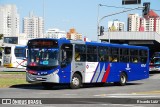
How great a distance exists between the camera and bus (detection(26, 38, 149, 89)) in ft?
70.3

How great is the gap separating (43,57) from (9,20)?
453 feet

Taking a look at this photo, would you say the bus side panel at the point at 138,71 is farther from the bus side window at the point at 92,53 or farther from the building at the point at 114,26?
the building at the point at 114,26

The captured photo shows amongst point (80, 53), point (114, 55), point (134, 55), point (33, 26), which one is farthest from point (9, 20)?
point (80, 53)

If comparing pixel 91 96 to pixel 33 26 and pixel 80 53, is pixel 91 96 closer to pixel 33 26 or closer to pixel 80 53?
pixel 80 53

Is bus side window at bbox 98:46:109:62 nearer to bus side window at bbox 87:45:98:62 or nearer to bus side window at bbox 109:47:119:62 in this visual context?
bus side window at bbox 87:45:98:62

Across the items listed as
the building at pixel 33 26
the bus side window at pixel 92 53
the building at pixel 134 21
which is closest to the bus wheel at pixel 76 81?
the bus side window at pixel 92 53

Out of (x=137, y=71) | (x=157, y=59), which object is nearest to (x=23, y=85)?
(x=137, y=71)

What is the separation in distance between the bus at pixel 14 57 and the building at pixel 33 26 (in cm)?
8140

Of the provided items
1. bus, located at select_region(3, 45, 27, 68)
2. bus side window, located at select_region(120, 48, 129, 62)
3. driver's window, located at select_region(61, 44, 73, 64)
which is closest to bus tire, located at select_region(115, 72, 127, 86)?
bus side window, located at select_region(120, 48, 129, 62)

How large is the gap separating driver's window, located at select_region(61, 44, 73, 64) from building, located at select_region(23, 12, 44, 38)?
10845cm

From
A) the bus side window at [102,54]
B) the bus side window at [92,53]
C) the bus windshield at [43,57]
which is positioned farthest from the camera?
the bus side window at [102,54]

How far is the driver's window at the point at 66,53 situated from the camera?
2156 cm

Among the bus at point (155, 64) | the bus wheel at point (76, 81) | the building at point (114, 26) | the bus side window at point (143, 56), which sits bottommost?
the bus at point (155, 64)

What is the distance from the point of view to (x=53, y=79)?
21.3m
